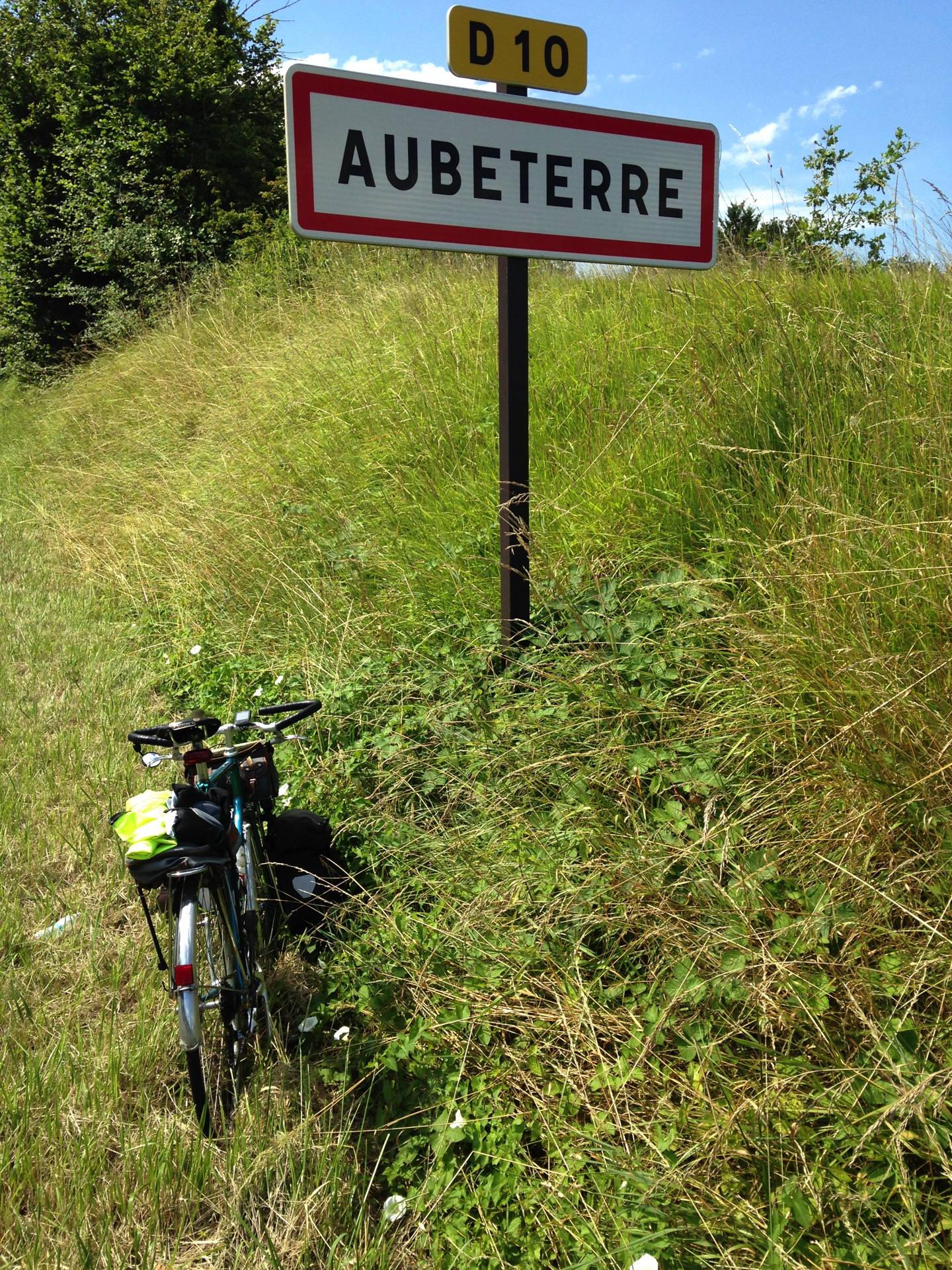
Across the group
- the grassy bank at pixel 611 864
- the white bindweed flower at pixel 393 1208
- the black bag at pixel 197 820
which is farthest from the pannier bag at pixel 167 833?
the white bindweed flower at pixel 393 1208

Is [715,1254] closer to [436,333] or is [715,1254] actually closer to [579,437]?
[579,437]

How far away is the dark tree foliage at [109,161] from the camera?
43.6 ft

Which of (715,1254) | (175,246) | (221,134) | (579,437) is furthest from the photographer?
(221,134)

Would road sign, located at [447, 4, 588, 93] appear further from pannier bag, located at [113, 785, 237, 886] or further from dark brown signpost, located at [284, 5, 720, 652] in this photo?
pannier bag, located at [113, 785, 237, 886]

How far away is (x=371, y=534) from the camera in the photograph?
445 cm

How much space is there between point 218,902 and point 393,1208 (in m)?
0.81

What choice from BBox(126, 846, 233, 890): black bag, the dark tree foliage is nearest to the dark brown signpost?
BBox(126, 846, 233, 890): black bag

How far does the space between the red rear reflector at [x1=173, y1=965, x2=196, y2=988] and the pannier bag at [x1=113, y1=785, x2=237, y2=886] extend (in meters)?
0.20

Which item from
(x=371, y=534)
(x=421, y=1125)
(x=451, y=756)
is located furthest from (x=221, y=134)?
(x=421, y=1125)

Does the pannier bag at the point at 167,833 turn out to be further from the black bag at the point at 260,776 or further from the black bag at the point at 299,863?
the black bag at the point at 299,863

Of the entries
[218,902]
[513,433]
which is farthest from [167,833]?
[513,433]

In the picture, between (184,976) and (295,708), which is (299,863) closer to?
(295,708)

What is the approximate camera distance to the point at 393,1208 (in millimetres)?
1859

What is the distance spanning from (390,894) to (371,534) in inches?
84.4
